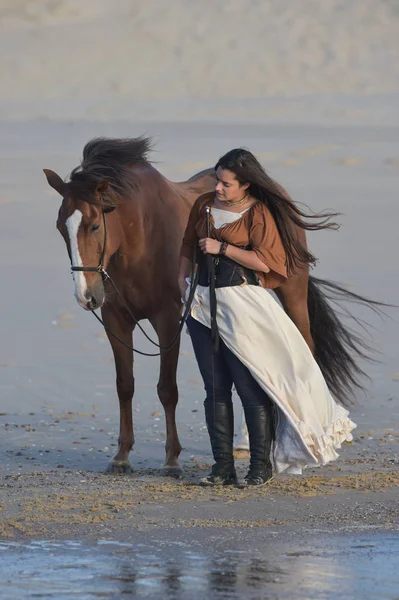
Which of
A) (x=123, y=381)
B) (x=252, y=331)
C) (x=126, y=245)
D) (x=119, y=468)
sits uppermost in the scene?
(x=126, y=245)

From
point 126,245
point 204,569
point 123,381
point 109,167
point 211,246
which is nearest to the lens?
point 204,569

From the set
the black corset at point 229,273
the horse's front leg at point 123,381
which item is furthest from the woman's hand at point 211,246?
the horse's front leg at point 123,381

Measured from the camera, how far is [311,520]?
21.5 ft

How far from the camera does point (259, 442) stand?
742cm

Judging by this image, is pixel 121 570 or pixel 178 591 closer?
pixel 178 591

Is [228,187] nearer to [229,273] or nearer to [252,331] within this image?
[229,273]

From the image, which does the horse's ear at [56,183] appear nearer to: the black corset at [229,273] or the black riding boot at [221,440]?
→ the black corset at [229,273]

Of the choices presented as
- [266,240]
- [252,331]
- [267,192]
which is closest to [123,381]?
[252,331]

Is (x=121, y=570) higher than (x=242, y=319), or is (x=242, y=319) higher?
(x=242, y=319)

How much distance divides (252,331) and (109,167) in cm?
144

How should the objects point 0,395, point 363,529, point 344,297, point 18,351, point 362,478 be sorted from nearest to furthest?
point 363,529 → point 362,478 → point 344,297 → point 0,395 → point 18,351

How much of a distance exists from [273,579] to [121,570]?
0.64 metres

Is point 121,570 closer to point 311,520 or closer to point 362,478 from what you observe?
point 311,520

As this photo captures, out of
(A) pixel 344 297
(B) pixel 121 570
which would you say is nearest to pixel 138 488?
(B) pixel 121 570
